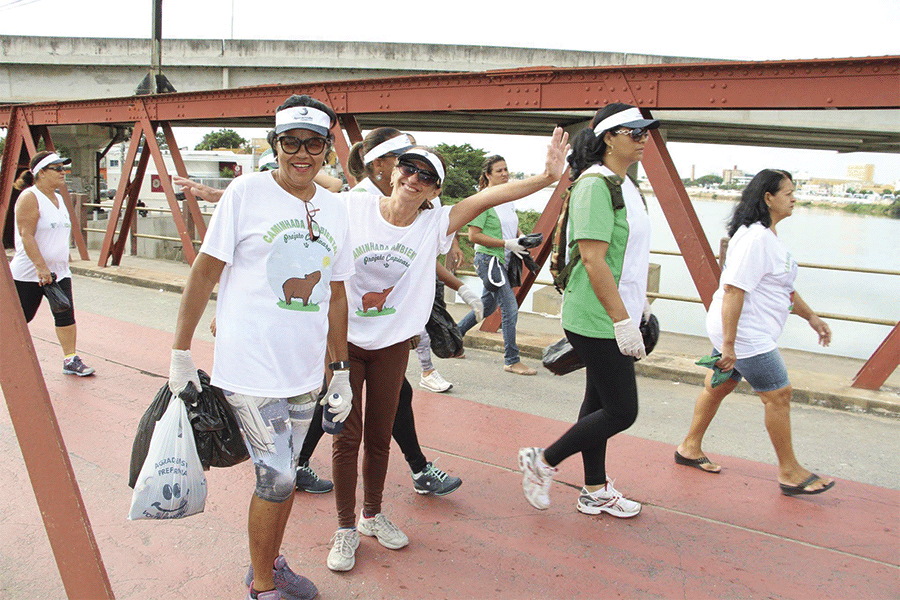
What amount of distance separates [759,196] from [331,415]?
2.61m

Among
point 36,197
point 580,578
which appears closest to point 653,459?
point 580,578

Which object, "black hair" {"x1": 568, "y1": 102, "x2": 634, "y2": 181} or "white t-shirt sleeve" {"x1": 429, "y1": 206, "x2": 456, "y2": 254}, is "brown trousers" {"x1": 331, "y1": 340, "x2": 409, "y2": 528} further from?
"black hair" {"x1": 568, "y1": 102, "x2": 634, "y2": 181}

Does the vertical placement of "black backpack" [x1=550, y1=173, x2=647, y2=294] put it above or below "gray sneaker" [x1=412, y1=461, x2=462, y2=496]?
above

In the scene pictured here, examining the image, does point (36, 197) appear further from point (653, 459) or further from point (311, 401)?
point (653, 459)

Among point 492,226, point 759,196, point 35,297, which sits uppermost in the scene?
point 759,196

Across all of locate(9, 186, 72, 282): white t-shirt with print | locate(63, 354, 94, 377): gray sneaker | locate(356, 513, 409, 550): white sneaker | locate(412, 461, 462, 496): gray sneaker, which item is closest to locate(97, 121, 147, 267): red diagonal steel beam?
locate(9, 186, 72, 282): white t-shirt with print

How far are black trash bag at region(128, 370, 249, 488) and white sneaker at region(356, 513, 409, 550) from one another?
859mm

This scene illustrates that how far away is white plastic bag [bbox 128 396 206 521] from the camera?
252 cm

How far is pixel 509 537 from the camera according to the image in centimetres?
344

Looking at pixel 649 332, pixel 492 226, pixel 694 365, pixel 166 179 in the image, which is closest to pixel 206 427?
pixel 649 332

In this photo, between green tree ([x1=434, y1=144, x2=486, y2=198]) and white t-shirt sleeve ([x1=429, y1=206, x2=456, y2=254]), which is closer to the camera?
white t-shirt sleeve ([x1=429, y1=206, x2=456, y2=254])

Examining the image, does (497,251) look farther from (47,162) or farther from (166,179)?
(166,179)

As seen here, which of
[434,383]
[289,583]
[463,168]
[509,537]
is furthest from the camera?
[463,168]

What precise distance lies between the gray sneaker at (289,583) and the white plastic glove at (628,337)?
166 centimetres
